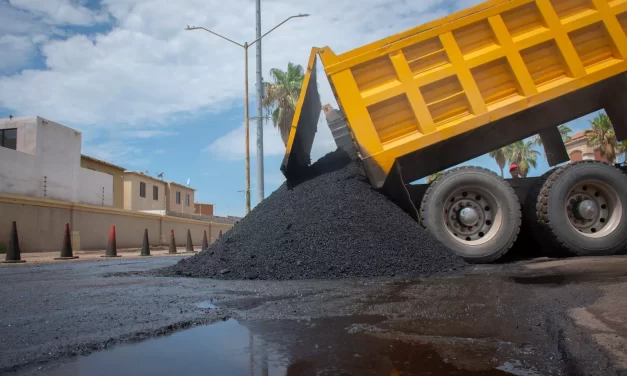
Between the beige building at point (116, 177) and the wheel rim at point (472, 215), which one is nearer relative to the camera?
the wheel rim at point (472, 215)

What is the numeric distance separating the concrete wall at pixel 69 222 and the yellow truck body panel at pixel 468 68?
47.8ft

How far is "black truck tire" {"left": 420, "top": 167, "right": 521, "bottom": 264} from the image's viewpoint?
20.2ft

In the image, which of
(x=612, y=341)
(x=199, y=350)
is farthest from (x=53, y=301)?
(x=612, y=341)

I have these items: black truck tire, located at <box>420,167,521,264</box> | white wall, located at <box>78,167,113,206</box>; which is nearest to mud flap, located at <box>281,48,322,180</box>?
black truck tire, located at <box>420,167,521,264</box>

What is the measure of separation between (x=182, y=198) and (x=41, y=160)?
21.7m

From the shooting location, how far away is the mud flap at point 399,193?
6441mm

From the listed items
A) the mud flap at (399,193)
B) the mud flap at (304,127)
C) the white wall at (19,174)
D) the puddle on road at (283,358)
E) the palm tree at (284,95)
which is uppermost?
the palm tree at (284,95)

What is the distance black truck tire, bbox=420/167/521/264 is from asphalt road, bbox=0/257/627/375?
1.18m

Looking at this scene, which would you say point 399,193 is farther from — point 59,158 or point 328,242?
point 59,158

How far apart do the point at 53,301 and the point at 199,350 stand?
2443 mm

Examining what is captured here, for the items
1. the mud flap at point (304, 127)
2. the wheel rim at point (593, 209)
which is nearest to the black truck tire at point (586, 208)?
the wheel rim at point (593, 209)

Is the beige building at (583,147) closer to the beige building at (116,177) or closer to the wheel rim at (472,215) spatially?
the wheel rim at (472,215)

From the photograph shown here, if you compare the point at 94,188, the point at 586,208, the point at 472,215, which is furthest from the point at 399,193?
the point at 94,188

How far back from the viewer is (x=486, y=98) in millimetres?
6309
